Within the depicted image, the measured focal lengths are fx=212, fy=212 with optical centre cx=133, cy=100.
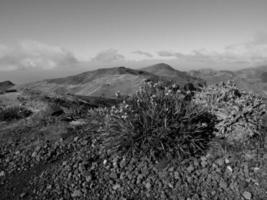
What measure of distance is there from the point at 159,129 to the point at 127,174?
3.10 feet

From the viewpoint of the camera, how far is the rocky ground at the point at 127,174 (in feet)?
10.1

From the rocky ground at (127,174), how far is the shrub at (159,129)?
0.64ft

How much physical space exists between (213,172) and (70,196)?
2.24 meters

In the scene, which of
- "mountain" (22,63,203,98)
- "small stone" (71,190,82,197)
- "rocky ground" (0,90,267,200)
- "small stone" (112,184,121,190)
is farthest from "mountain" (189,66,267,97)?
"small stone" (71,190,82,197)

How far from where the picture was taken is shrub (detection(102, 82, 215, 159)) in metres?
3.72

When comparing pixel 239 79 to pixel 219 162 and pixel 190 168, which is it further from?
pixel 190 168

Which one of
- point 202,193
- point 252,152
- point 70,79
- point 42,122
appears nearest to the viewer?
point 202,193

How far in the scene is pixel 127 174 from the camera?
3518 millimetres

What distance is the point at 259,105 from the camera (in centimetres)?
437

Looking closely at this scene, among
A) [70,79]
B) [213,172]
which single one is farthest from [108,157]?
[70,79]

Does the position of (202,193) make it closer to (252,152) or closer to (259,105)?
(252,152)

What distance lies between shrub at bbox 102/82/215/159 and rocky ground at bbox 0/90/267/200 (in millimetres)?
196

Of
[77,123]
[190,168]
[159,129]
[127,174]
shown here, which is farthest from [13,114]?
[190,168]

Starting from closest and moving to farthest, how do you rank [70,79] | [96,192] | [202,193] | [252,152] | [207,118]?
[202,193] → [96,192] → [252,152] → [207,118] → [70,79]
